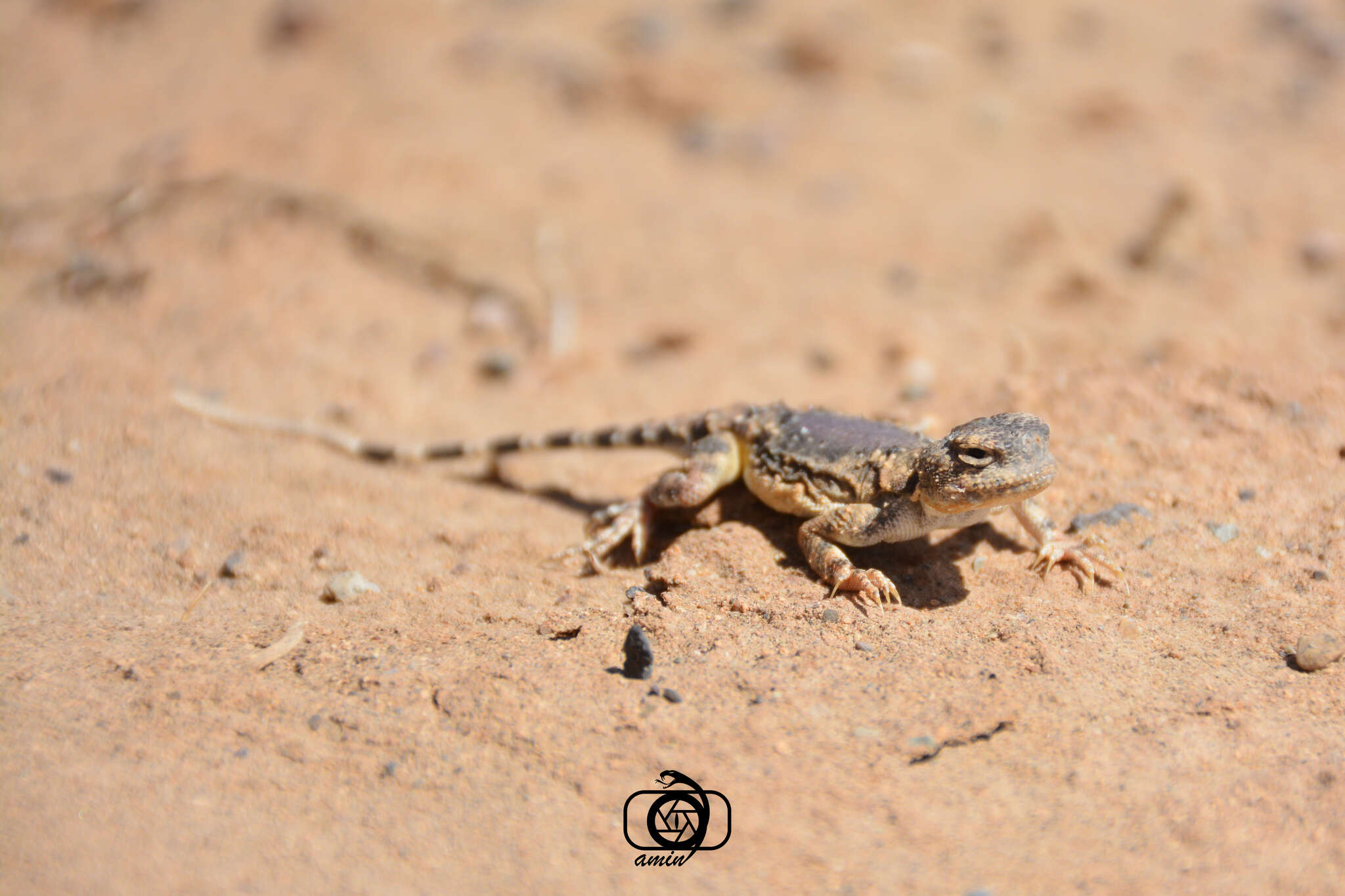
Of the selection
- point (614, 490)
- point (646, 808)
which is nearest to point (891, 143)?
point (614, 490)

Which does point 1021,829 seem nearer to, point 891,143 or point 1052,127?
point 891,143

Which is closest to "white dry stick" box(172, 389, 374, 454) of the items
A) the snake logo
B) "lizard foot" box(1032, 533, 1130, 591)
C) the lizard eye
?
the snake logo

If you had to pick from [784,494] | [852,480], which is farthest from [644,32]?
[852,480]

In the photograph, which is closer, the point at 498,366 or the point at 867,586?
the point at 867,586

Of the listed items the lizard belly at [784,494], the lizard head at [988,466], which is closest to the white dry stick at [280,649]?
the lizard belly at [784,494]

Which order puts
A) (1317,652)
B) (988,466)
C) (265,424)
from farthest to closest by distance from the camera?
1. (265,424)
2. (988,466)
3. (1317,652)

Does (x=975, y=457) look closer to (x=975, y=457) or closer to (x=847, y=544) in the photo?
(x=975, y=457)

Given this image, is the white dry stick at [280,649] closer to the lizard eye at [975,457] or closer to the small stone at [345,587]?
the small stone at [345,587]
